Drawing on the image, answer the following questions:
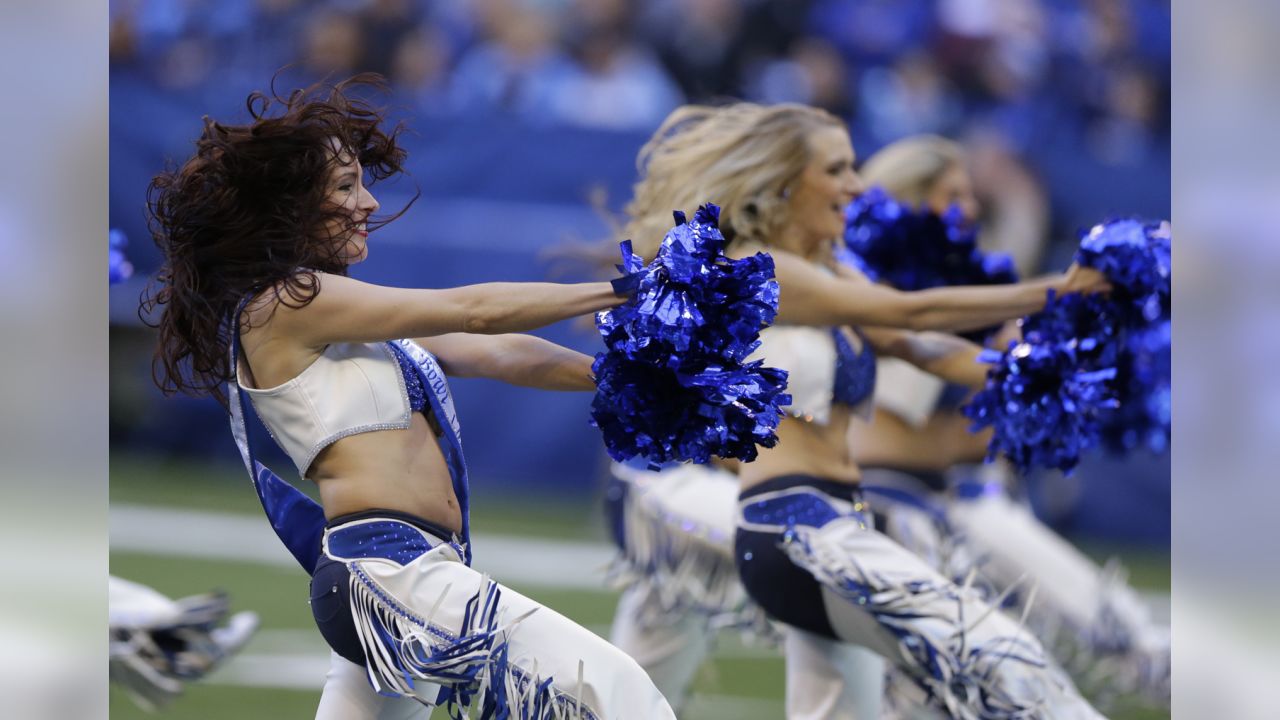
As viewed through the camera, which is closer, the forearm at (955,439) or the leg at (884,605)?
the leg at (884,605)

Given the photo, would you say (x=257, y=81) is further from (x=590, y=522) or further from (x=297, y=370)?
(x=297, y=370)

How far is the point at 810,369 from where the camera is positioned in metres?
3.56

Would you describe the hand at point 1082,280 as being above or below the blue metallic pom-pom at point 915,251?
below

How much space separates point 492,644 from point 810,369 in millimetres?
1270

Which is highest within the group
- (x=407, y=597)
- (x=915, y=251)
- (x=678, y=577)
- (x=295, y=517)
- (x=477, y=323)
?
(x=915, y=251)

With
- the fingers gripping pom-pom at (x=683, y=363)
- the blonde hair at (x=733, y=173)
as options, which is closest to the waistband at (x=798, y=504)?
the blonde hair at (x=733, y=173)

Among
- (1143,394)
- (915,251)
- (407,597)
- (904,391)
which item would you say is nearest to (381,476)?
(407,597)

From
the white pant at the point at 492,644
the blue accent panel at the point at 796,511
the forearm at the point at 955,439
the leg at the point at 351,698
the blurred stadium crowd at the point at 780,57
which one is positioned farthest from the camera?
the blurred stadium crowd at the point at 780,57

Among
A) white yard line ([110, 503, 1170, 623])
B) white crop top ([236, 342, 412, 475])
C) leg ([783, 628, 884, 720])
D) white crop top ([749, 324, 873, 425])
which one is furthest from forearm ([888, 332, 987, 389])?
white yard line ([110, 503, 1170, 623])

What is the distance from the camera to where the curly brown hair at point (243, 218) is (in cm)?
276

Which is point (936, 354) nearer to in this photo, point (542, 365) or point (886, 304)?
point (886, 304)

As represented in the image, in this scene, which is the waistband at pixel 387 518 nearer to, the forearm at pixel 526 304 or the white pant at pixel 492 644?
the white pant at pixel 492 644

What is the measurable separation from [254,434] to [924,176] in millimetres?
2886
